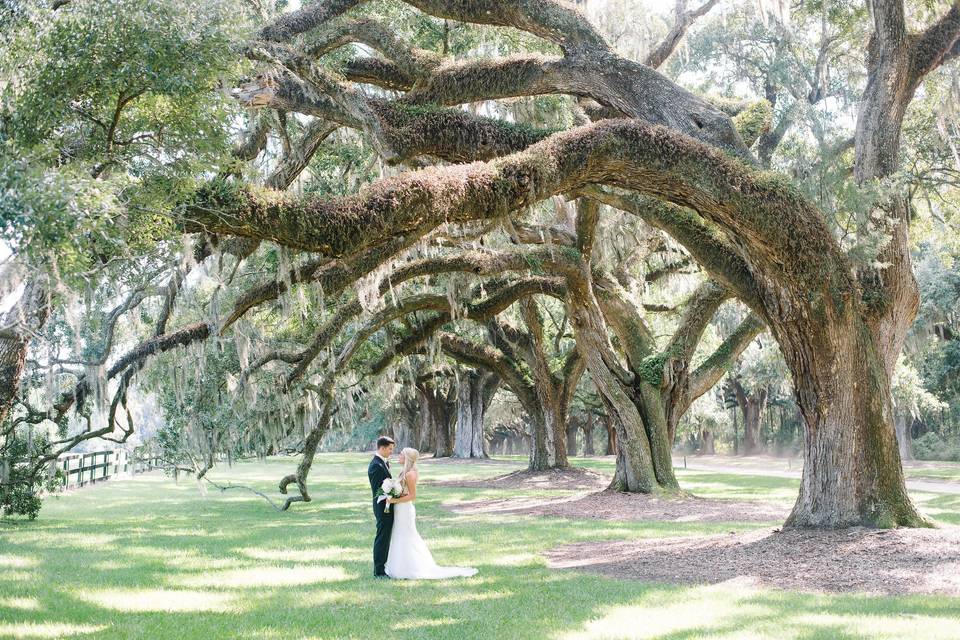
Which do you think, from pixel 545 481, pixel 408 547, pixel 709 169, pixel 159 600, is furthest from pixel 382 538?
pixel 545 481

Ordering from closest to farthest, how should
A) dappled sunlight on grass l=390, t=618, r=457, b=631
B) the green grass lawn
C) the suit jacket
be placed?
1. the green grass lawn
2. dappled sunlight on grass l=390, t=618, r=457, b=631
3. the suit jacket

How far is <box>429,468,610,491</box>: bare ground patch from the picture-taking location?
2073 cm

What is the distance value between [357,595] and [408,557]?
1.00 metres

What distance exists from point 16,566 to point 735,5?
16561mm

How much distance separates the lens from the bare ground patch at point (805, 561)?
7.07 metres

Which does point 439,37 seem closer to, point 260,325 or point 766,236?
point 766,236

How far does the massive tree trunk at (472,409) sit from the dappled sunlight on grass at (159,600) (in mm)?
27855

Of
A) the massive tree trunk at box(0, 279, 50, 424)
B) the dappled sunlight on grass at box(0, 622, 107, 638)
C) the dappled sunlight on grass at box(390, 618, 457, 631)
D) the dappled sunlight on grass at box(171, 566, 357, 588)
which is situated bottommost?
the dappled sunlight on grass at box(171, 566, 357, 588)

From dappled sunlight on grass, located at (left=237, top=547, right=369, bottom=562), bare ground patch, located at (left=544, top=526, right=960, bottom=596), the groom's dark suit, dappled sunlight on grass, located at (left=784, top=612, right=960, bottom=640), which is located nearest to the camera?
dappled sunlight on grass, located at (left=784, top=612, right=960, bottom=640)

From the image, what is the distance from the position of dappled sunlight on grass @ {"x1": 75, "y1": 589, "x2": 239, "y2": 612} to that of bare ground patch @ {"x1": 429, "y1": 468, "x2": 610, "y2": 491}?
1343cm

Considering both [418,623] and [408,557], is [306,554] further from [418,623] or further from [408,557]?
[418,623]

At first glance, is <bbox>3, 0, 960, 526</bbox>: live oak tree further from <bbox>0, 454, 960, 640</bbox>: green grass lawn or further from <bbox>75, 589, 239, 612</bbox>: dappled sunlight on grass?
<bbox>75, 589, 239, 612</bbox>: dappled sunlight on grass

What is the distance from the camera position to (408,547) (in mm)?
8164

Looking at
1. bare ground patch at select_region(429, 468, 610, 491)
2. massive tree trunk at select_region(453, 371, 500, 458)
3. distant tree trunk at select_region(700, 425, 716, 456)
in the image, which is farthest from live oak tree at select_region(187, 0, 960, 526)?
distant tree trunk at select_region(700, 425, 716, 456)
